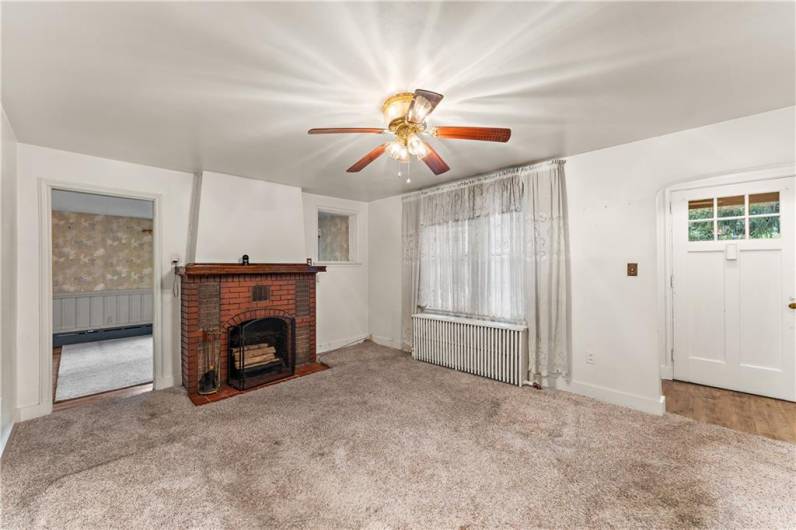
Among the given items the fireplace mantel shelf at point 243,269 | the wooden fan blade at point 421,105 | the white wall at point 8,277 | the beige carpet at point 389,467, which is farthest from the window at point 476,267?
the white wall at point 8,277

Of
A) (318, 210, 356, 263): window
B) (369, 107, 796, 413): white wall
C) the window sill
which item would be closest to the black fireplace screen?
the window sill

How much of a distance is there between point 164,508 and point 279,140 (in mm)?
2619

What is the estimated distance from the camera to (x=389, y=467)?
2.12 metres

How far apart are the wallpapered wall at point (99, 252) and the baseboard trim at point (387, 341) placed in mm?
4843

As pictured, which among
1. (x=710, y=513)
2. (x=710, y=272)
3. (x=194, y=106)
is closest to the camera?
(x=710, y=513)

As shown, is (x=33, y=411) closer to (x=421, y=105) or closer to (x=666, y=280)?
(x=421, y=105)

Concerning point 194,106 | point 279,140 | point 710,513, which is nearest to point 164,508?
point 194,106

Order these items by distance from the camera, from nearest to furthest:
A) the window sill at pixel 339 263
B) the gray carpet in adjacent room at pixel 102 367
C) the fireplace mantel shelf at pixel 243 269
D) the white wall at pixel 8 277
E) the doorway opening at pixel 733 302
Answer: the white wall at pixel 8 277 → the doorway opening at pixel 733 302 → the fireplace mantel shelf at pixel 243 269 → the gray carpet in adjacent room at pixel 102 367 → the window sill at pixel 339 263

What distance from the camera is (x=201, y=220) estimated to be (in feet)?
12.0

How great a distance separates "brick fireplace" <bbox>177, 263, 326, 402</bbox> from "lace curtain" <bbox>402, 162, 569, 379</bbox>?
1449 mm

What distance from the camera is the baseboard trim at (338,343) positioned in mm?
4891

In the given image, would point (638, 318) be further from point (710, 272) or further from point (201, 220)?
point (201, 220)

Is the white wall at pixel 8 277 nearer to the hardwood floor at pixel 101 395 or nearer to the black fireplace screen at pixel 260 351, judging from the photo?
the hardwood floor at pixel 101 395

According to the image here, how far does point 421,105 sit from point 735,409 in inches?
148
